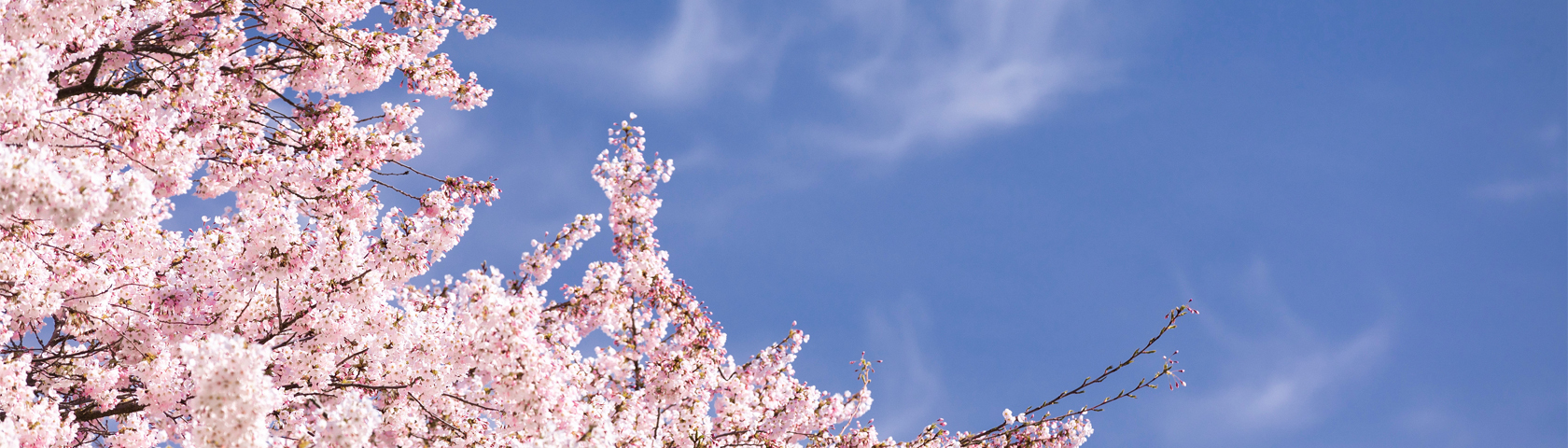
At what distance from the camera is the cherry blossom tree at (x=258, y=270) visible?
584 cm

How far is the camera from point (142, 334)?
27.6 ft

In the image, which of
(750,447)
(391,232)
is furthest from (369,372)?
(750,447)

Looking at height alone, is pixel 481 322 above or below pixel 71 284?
below

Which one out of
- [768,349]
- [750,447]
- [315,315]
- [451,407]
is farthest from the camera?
[768,349]

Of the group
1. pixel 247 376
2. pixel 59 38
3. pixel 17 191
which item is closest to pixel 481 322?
pixel 247 376

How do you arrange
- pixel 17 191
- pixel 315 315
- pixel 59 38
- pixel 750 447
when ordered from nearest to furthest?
pixel 17 191 < pixel 59 38 < pixel 315 315 < pixel 750 447

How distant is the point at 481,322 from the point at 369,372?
354 centimetres

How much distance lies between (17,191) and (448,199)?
4890 mm

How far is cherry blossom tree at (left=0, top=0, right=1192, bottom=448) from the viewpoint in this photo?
5844mm

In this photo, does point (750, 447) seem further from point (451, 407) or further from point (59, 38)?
point (59, 38)

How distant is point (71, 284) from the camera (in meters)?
8.08

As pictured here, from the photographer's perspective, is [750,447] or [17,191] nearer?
[17,191]

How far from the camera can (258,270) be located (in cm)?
782

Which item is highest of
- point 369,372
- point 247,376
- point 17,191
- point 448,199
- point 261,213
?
point 448,199
